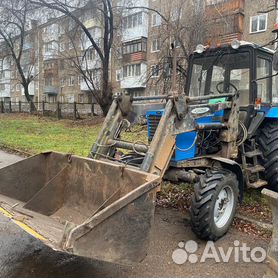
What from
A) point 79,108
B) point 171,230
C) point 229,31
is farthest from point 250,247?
point 79,108

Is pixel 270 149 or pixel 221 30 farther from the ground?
pixel 221 30

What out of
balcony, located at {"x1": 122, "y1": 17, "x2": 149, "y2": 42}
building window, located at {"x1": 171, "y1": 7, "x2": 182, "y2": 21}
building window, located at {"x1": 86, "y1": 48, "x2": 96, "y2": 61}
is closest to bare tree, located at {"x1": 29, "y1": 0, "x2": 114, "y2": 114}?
building window, located at {"x1": 86, "y1": 48, "x2": 96, "y2": 61}

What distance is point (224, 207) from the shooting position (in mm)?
4797

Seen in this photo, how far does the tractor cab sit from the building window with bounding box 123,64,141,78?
2738cm

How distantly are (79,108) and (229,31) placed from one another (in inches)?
471

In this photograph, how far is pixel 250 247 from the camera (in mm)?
4480

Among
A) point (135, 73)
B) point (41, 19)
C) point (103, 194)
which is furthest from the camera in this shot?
point (135, 73)

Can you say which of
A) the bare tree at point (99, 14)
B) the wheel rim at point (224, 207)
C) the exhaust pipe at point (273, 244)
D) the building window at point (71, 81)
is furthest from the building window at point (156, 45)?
the exhaust pipe at point (273, 244)

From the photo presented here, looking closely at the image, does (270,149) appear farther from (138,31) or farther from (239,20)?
(138,31)

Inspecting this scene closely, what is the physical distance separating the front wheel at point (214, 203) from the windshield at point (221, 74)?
1.66 metres

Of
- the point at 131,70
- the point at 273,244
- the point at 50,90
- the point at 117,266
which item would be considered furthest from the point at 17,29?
the point at 273,244

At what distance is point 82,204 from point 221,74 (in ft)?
10.6

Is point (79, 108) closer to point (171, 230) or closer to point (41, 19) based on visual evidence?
point (41, 19)

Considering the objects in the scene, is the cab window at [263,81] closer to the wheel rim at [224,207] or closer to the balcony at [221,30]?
the wheel rim at [224,207]
